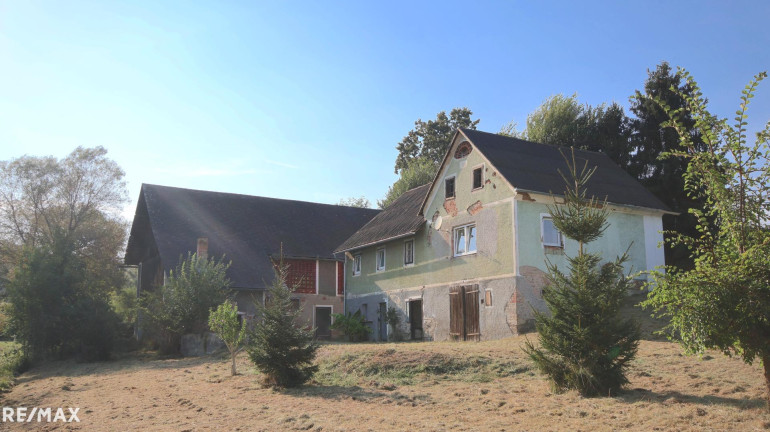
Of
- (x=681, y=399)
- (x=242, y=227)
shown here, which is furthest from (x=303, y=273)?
(x=681, y=399)

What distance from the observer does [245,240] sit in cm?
3472

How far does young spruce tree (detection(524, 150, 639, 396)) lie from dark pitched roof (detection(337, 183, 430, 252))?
16.1m

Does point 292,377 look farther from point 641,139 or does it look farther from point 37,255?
point 641,139

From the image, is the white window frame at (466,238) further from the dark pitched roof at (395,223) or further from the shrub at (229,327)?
the shrub at (229,327)

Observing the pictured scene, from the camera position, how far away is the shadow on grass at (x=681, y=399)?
351 inches

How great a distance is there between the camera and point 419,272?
27.3 m

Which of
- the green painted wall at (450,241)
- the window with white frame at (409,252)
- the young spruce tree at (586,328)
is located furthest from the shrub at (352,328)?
the young spruce tree at (586,328)

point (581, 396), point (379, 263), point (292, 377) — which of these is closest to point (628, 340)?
point (581, 396)

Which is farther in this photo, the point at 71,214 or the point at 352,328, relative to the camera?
the point at 71,214

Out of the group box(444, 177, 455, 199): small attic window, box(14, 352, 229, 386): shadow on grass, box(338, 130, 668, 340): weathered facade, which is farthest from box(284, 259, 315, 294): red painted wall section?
box(444, 177, 455, 199): small attic window

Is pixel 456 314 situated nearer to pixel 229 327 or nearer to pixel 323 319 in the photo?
pixel 229 327

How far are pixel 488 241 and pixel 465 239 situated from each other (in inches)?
62.2

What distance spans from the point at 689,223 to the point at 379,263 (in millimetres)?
15151

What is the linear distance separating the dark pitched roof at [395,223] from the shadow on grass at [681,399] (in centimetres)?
1737
